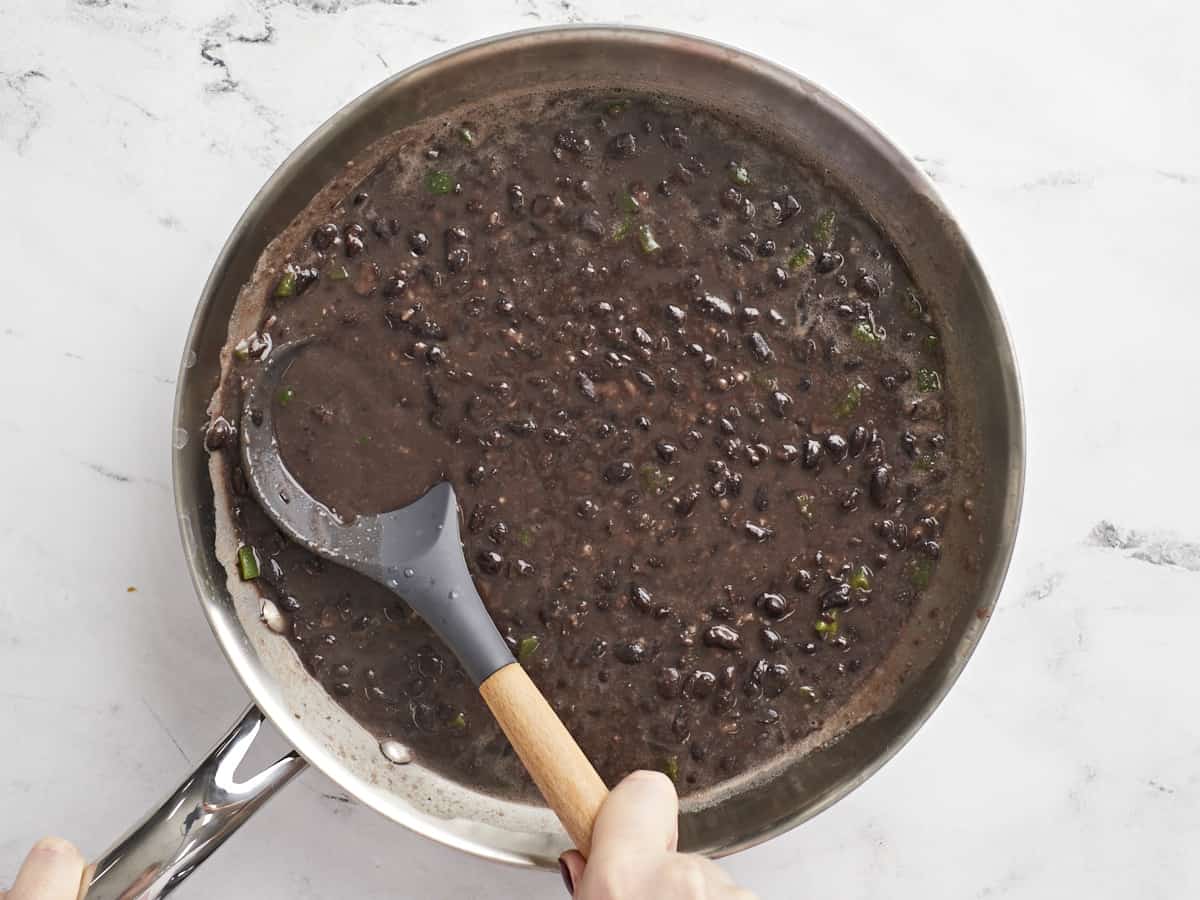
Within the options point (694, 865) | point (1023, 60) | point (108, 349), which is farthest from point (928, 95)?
point (108, 349)

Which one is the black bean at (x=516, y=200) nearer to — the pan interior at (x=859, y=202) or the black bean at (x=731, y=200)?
the pan interior at (x=859, y=202)

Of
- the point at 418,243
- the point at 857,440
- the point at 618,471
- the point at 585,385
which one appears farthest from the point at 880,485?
the point at 418,243

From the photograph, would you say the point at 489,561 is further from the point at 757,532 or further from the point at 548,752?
the point at 757,532

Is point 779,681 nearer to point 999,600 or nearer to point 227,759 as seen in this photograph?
point 999,600

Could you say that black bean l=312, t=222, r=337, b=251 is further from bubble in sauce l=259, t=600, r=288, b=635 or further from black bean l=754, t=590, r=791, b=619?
black bean l=754, t=590, r=791, b=619

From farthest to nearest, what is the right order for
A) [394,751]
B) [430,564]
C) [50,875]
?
[394,751] → [430,564] → [50,875]
